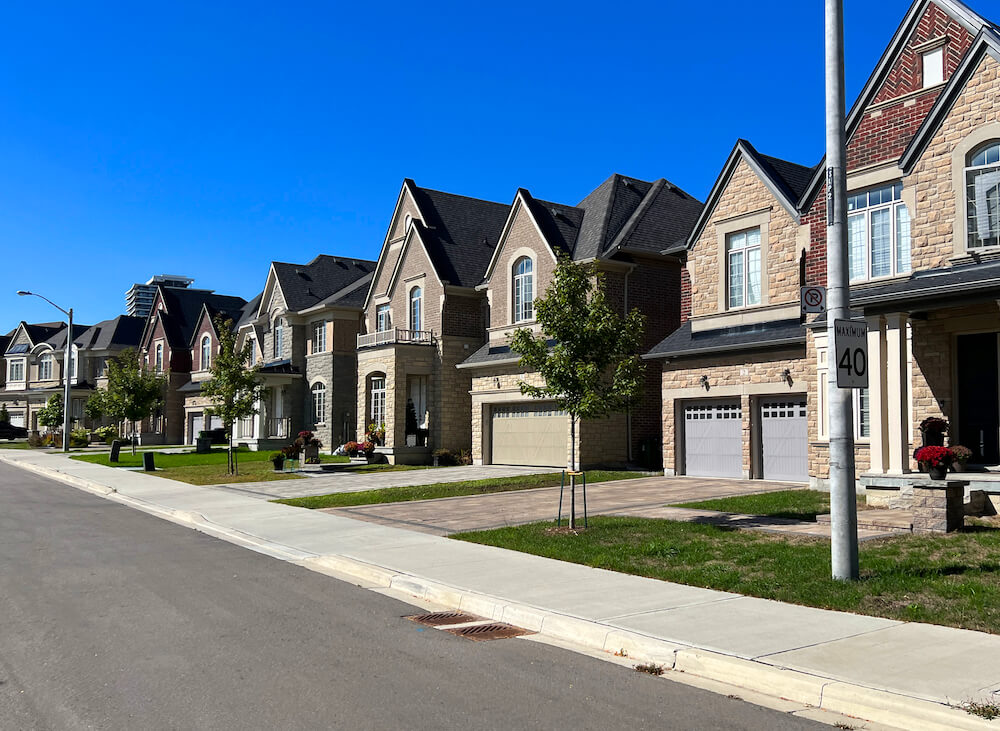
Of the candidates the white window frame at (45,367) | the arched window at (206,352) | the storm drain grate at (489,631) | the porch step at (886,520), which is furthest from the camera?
the white window frame at (45,367)

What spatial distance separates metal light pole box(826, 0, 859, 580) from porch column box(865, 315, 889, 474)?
7.67m

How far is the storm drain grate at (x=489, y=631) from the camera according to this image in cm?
812

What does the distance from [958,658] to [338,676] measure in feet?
15.6

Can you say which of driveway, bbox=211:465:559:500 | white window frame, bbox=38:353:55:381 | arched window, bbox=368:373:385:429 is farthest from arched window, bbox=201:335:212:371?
driveway, bbox=211:465:559:500

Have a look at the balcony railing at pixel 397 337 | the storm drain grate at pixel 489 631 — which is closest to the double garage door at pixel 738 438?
the balcony railing at pixel 397 337

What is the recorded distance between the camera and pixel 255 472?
30.8 m

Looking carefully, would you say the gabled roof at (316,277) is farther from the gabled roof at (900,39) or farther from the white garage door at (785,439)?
the gabled roof at (900,39)

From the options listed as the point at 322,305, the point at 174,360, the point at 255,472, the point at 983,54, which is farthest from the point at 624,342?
the point at 174,360

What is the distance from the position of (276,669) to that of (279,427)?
134 feet

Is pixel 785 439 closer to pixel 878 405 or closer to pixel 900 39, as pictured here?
pixel 878 405

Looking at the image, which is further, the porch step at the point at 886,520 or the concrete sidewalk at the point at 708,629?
the porch step at the point at 886,520

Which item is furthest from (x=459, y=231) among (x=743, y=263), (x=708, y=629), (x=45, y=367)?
(x=45, y=367)

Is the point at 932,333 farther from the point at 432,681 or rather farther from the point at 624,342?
the point at 432,681

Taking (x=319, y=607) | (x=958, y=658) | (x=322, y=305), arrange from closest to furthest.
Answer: (x=958, y=658)
(x=319, y=607)
(x=322, y=305)
